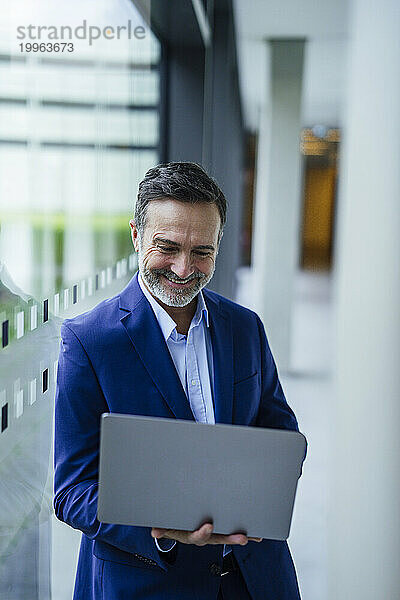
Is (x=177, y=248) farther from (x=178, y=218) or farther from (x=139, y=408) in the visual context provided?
(x=139, y=408)

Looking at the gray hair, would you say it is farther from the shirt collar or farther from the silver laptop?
the silver laptop

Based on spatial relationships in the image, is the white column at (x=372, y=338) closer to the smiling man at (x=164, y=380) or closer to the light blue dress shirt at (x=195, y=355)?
the smiling man at (x=164, y=380)

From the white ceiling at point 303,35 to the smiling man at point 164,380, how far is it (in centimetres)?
477

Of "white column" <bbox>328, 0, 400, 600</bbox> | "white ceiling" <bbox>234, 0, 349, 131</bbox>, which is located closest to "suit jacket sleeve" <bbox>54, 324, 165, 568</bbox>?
"white column" <bbox>328, 0, 400, 600</bbox>

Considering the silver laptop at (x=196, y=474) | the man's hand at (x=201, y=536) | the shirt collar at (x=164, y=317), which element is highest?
the shirt collar at (x=164, y=317)

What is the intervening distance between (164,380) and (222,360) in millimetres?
142

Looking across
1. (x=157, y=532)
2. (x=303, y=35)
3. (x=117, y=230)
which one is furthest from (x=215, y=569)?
(x=303, y=35)

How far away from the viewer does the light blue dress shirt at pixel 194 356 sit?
1.64 meters

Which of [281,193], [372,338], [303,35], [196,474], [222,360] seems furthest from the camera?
[281,193]

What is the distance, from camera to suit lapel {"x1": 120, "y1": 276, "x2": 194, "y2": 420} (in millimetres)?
1577

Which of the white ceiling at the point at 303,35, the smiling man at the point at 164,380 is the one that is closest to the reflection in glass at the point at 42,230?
the smiling man at the point at 164,380

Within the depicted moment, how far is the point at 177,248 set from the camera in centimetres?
158

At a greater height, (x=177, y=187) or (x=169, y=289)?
(x=177, y=187)

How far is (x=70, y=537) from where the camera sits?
7.22 ft
